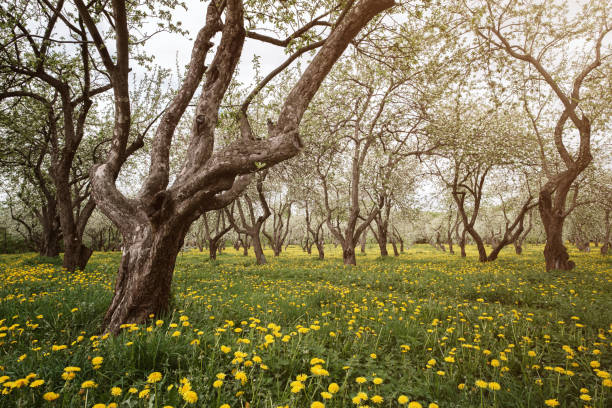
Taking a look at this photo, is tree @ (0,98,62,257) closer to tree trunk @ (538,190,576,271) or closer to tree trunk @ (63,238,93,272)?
tree trunk @ (63,238,93,272)

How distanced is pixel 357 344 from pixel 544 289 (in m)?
8.32

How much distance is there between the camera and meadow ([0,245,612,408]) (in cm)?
260

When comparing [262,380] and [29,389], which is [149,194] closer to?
[29,389]

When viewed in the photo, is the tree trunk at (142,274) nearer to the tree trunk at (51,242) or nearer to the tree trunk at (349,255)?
the tree trunk at (349,255)

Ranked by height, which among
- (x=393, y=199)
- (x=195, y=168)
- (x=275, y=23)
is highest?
(x=275, y=23)

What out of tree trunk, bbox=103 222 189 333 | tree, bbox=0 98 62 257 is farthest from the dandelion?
tree, bbox=0 98 62 257

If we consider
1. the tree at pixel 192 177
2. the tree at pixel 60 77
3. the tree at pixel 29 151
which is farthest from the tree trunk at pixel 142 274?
the tree at pixel 29 151

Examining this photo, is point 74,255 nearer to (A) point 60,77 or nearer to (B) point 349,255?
(A) point 60,77

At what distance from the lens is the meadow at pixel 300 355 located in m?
2.60

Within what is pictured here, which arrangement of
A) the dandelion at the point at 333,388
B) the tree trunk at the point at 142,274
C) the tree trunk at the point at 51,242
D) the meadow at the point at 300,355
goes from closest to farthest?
the dandelion at the point at 333,388 < the meadow at the point at 300,355 < the tree trunk at the point at 142,274 < the tree trunk at the point at 51,242

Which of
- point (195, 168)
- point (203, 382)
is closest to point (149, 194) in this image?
point (195, 168)

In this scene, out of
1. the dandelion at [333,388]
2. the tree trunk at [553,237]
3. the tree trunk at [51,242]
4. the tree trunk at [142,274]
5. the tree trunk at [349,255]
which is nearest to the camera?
the dandelion at [333,388]

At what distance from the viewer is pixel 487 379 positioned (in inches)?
140

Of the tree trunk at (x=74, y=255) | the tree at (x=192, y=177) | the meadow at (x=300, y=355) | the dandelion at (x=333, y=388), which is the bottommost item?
the meadow at (x=300, y=355)
